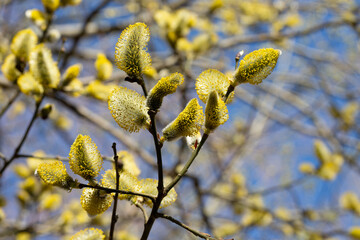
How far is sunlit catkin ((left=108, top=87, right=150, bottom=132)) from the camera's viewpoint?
678 mm

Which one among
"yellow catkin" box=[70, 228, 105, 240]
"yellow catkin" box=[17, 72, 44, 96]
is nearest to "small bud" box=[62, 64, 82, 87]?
"yellow catkin" box=[17, 72, 44, 96]

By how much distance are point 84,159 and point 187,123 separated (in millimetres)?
220

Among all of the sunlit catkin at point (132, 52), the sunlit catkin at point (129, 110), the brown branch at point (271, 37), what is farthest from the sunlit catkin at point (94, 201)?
the brown branch at point (271, 37)

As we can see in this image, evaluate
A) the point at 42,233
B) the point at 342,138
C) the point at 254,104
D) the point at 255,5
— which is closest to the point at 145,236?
the point at 42,233

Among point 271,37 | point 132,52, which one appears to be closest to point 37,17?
point 132,52

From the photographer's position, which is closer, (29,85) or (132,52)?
(132,52)

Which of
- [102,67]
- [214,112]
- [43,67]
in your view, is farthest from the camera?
[102,67]

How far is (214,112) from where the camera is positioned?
2.15 ft

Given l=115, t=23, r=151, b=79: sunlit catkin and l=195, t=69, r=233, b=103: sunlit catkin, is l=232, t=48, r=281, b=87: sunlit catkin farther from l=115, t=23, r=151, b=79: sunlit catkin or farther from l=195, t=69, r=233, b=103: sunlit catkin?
l=115, t=23, r=151, b=79: sunlit catkin

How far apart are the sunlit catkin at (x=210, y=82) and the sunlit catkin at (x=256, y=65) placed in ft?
0.11

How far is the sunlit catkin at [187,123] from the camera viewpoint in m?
0.67

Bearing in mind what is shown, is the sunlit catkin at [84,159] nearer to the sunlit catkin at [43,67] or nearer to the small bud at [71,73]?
the sunlit catkin at [43,67]

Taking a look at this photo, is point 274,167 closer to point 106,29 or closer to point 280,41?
point 280,41

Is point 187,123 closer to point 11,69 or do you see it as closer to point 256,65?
point 256,65
